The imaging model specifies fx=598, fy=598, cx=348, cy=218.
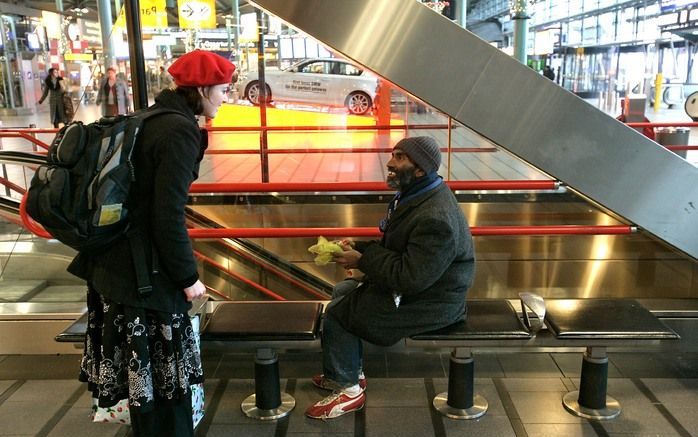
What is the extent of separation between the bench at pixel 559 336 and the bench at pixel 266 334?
48 cm

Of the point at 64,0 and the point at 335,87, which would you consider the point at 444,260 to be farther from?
the point at 64,0

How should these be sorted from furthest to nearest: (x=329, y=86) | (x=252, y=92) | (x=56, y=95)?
(x=56, y=95) < (x=329, y=86) < (x=252, y=92)

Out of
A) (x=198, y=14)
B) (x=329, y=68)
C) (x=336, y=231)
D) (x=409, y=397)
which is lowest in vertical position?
(x=409, y=397)

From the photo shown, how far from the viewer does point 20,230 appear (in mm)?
4230

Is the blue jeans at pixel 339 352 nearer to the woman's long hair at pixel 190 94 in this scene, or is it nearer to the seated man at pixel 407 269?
the seated man at pixel 407 269

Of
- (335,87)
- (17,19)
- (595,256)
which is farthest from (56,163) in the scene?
(17,19)

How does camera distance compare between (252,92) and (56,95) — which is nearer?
(252,92)

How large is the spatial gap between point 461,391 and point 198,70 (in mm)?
1869

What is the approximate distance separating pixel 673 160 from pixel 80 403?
2.87 meters

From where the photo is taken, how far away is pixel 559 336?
2.58 meters

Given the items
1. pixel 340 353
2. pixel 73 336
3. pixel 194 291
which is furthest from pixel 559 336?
pixel 73 336

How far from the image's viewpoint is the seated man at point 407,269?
233 cm

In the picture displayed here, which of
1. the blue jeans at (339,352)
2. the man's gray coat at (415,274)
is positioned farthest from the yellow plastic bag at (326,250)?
the blue jeans at (339,352)

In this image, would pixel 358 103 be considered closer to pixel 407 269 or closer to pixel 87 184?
pixel 407 269
